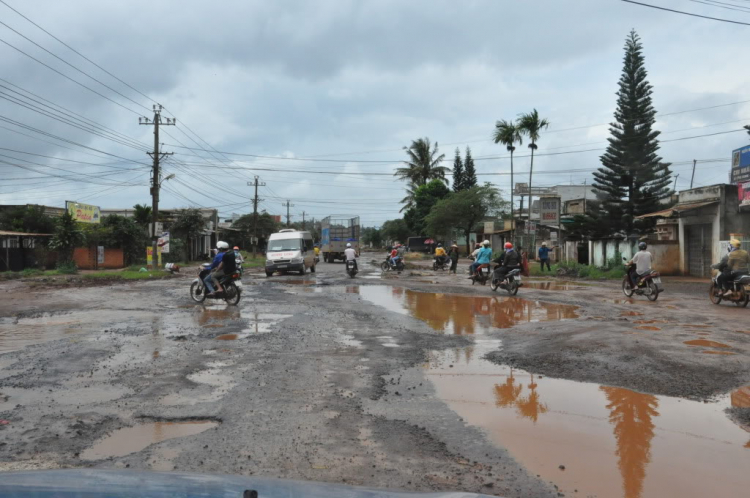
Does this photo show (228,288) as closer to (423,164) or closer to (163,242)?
(163,242)

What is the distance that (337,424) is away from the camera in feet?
15.3

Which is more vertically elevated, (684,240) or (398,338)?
(684,240)

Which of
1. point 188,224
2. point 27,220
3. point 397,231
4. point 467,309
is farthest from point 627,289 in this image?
point 397,231

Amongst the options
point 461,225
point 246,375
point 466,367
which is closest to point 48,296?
point 246,375

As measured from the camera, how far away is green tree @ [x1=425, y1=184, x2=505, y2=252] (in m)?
55.8

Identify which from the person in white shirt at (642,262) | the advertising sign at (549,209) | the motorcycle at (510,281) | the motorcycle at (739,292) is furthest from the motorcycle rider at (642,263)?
the advertising sign at (549,209)

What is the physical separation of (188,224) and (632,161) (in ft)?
96.7

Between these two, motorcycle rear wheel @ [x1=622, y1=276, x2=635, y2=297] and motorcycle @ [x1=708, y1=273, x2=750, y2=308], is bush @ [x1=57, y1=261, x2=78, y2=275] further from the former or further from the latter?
motorcycle @ [x1=708, y1=273, x2=750, y2=308]

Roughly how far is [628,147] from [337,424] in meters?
32.3

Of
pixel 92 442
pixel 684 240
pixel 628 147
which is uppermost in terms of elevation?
pixel 628 147

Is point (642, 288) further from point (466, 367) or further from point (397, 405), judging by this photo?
point (397, 405)

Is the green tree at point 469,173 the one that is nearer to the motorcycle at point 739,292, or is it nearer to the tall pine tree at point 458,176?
the tall pine tree at point 458,176

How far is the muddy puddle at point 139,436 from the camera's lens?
161 inches

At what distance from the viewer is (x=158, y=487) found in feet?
6.86
